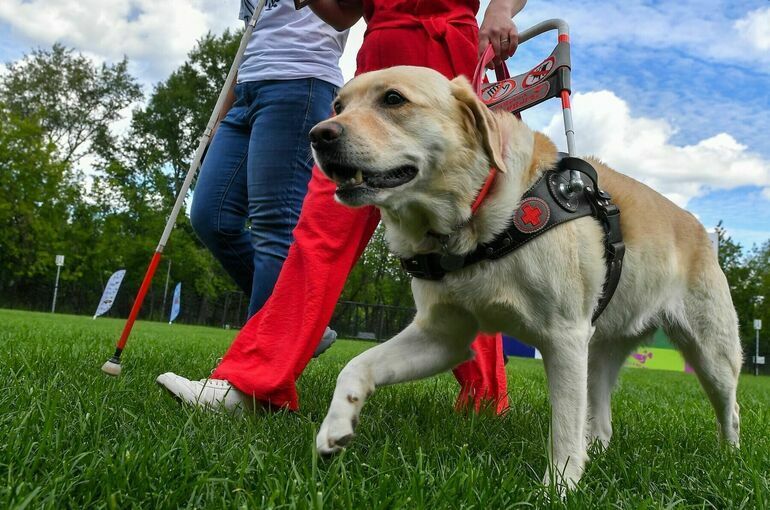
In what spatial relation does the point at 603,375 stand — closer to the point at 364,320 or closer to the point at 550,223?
the point at 550,223

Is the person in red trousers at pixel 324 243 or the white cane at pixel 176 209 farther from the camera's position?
the white cane at pixel 176 209

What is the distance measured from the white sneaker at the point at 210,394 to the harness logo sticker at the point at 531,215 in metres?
1.47

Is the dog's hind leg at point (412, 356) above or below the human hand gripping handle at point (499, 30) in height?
below

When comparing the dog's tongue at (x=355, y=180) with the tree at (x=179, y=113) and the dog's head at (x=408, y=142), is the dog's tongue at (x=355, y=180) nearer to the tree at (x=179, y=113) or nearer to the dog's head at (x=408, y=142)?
the dog's head at (x=408, y=142)

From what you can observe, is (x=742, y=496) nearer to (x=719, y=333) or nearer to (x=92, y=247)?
(x=719, y=333)

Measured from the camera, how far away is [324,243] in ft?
10.2

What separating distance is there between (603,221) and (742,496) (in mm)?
Result: 1111

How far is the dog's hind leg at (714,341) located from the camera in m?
3.31

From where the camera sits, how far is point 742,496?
7.06 ft

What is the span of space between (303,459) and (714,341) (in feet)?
7.65

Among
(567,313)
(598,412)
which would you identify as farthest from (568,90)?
(598,412)

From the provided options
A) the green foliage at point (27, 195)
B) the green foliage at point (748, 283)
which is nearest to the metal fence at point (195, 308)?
the green foliage at point (27, 195)

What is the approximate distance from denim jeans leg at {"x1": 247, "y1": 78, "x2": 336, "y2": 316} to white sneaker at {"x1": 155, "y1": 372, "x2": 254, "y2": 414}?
0.67 m

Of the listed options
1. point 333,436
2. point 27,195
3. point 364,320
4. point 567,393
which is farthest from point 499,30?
point 27,195
